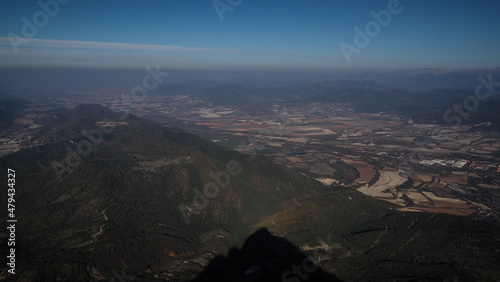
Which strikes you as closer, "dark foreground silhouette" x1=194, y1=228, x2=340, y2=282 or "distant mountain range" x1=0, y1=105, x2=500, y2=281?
"dark foreground silhouette" x1=194, y1=228, x2=340, y2=282

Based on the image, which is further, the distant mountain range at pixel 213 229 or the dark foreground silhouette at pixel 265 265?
the distant mountain range at pixel 213 229

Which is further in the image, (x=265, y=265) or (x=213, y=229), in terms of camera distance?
(x=213, y=229)

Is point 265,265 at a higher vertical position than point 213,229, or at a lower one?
higher

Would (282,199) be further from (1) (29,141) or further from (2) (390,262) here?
(1) (29,141)

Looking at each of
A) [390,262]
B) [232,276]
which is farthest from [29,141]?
[390,262]
